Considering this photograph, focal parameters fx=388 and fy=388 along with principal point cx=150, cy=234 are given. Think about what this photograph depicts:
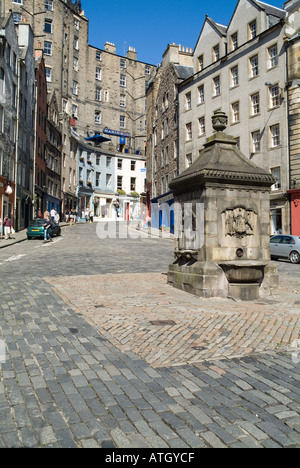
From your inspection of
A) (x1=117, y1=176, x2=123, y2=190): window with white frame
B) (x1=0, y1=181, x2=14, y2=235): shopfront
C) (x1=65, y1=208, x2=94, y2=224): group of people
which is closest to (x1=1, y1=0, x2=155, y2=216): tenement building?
(x1=65, y1=208, x2=94, y2=224): group of people

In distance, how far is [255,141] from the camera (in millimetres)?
29781

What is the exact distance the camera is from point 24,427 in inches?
120

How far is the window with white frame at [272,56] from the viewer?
2773cm

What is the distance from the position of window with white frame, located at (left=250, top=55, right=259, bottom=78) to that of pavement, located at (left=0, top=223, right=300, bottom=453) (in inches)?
1029

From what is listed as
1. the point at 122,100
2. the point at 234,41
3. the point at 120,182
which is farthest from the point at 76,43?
the point at 234,41

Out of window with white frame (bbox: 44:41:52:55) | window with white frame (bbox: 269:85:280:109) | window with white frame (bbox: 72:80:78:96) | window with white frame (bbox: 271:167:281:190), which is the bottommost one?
window with white frame (bbox: 271:167:281:190)

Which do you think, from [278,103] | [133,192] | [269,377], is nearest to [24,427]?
[269,377]

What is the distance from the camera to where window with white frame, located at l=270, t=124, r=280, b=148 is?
27.6 metres

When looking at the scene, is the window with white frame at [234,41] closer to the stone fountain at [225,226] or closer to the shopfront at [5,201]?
the shopfront at [5,201]

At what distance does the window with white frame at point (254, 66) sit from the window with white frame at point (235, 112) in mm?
2515

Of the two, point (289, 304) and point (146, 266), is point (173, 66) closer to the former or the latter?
point (146, 266)

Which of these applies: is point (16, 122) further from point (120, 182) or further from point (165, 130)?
point (120, 182)

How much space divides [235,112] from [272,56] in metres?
5.16

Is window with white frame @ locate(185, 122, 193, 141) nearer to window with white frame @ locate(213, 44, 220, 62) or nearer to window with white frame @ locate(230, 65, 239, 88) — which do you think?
window with white frame @ locate(213, 44, 220, 62)
